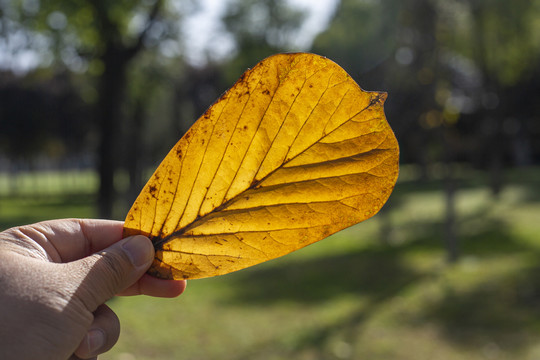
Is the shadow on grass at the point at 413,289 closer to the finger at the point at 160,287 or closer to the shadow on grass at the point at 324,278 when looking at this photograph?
the shadow on grass at the point at 324,278

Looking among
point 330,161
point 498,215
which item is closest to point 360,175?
point 330,161

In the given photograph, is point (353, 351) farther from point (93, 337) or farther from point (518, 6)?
point (518, 6)

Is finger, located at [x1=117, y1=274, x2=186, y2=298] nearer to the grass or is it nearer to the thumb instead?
the thumb

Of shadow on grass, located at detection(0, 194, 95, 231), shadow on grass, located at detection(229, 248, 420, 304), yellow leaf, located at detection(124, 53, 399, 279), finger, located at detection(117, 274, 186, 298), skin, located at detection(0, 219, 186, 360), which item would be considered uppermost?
yellow leaf, located at detection(124, 53, 399, 279)

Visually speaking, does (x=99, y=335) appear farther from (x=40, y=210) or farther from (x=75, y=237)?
(x=40, y=210)

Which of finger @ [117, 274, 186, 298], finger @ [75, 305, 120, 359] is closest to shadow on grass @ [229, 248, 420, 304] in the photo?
finger @ [117, 274, 186, 298]

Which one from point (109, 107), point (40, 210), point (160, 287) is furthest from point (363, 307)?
point (40, 210)
